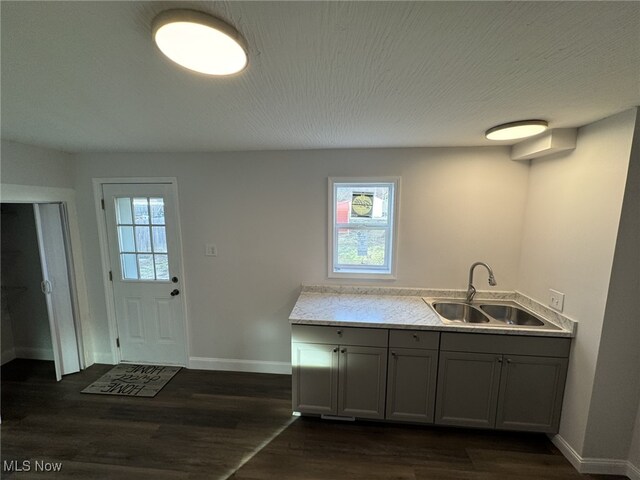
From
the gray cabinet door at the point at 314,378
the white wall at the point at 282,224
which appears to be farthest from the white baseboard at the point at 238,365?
the gray cabinet door at the point at 314,378

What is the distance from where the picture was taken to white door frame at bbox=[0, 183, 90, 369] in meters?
2.34

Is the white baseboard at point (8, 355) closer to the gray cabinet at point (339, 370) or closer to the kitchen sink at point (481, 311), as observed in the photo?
the gray cabinet at point (339, 370)

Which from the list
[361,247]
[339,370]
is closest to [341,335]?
[339,370]

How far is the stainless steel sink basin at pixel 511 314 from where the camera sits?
2.06 m

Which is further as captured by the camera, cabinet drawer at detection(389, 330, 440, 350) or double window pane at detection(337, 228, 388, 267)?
double window pane at detection(337, 228, 388, 267)

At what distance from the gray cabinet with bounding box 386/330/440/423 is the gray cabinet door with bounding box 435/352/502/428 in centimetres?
7

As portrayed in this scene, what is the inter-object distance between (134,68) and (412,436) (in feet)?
9.23

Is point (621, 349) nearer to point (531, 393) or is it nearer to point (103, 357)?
point (531, 393)

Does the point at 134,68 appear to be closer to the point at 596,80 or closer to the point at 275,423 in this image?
the point at 596,80

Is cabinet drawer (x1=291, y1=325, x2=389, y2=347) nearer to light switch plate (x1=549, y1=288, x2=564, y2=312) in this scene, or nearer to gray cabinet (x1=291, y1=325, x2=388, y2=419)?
gray cabinet (x1=291, y1=325, x2=388, y2=419)

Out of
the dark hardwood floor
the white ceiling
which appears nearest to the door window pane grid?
the white ceiling

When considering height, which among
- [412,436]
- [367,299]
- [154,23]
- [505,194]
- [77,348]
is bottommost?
[412,436]

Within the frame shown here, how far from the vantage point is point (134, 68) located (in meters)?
1.04

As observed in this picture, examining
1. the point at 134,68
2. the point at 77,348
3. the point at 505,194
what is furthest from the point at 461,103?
the point at 77,348
